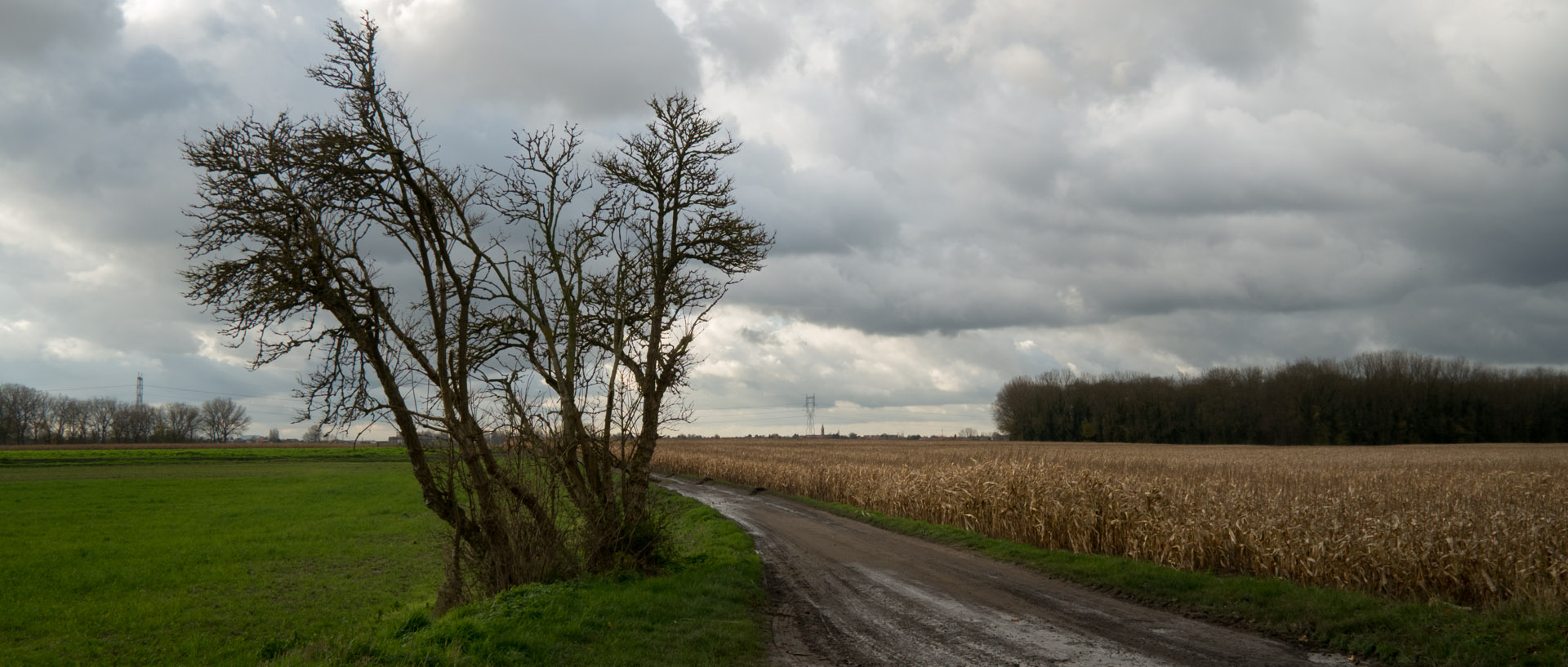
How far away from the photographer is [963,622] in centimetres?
1023

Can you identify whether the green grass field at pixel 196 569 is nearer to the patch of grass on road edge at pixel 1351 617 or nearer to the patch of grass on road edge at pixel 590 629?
the patch of grass on road edge at pixel 590 629

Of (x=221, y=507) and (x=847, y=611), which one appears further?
(x=221, y=507)

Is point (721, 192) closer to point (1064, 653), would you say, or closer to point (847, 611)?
point (847, 611)

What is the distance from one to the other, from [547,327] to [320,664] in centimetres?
611

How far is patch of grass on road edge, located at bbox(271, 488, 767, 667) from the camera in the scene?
26.8 ft

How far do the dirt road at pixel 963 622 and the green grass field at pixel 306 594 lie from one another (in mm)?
832

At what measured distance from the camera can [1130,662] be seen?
322 inches

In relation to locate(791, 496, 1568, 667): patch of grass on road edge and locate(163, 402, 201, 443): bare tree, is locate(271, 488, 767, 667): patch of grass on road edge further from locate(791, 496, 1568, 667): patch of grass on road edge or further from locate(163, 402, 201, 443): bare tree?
locate(163, 402, 201, 443): bare tree

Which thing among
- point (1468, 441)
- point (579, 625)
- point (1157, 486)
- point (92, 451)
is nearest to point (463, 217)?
point (579, 625)

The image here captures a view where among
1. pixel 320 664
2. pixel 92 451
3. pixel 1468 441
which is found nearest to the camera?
pixel 320 664

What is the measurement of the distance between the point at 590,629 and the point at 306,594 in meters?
11.8

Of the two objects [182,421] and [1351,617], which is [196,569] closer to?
[1351,617]

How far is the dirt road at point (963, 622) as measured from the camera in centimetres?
857

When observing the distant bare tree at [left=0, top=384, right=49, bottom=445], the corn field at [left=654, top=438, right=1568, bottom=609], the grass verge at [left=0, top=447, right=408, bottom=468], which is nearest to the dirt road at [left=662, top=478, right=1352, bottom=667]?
the corn field at [left=654, top=438, right=1568, bottom=609]
